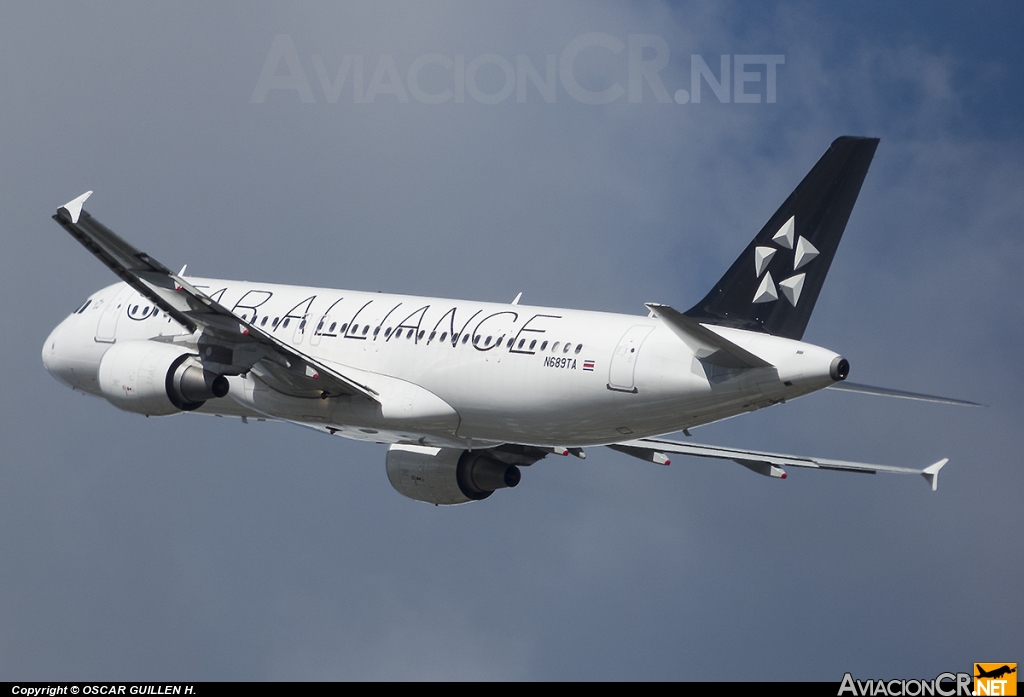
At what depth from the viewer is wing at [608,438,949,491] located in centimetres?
4128

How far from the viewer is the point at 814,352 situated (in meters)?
34.1

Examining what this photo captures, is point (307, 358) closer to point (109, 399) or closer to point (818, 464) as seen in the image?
point (109, 399)

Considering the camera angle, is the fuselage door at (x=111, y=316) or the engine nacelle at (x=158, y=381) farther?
the fuselage door at (x=111, y=316)

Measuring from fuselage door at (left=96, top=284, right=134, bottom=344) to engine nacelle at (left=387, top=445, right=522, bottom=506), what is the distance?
8931mm

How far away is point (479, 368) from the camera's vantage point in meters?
39.0

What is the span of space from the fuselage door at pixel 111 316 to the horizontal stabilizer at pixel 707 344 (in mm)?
17673

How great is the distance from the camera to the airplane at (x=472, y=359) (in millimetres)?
35688

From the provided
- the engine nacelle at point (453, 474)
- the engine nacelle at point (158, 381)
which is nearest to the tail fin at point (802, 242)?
the engine nacelle at point (453, 474)

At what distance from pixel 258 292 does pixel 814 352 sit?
16.8m

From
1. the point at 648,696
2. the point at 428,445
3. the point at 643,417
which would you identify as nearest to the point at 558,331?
the point at 643,417

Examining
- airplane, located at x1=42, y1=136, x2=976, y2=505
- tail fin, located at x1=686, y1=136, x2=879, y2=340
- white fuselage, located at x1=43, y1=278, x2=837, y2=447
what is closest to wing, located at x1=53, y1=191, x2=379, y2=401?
airplane, located at x1=42, y1=136, x2=976, y2=505

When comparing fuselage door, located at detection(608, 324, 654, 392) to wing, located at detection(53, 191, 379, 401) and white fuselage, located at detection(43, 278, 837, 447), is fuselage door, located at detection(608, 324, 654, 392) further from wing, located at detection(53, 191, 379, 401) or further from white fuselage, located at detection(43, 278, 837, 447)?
wing, located at detection(53, 191, 379, 401)

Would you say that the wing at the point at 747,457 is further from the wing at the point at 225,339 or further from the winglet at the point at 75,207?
the winglet at the point at 75,207

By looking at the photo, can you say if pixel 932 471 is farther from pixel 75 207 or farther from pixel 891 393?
pixel 75 207
